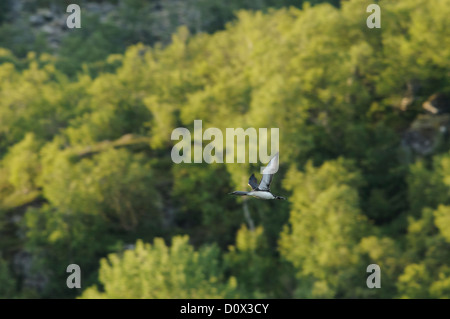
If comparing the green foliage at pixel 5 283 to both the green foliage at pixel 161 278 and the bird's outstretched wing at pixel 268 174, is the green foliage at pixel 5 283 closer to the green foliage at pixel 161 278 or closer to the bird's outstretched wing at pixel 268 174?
the green foliage at pixel 161 278

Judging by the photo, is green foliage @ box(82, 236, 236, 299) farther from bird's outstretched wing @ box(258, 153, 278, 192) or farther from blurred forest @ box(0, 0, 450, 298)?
bird's outstretched wing @ box(258, 153, 278, 192)

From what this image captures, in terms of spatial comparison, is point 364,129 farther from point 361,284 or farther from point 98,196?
point 98,196

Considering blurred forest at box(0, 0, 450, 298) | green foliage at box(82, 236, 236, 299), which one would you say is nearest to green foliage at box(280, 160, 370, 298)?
blurred forest at box(0, 0, 450, 298)

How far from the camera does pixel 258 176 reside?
4666cm

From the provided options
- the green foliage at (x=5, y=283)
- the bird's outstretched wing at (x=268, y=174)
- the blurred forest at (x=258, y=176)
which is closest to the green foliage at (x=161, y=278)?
the blurred forest at (x=258, y=176)

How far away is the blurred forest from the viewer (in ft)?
153

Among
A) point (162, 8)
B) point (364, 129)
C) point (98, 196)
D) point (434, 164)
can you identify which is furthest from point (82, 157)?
point (162, 8)

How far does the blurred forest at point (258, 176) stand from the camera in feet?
153

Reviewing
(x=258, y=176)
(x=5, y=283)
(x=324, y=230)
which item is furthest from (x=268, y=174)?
(x=5, y=283)

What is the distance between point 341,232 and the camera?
158 feet

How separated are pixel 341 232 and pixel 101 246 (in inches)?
847
